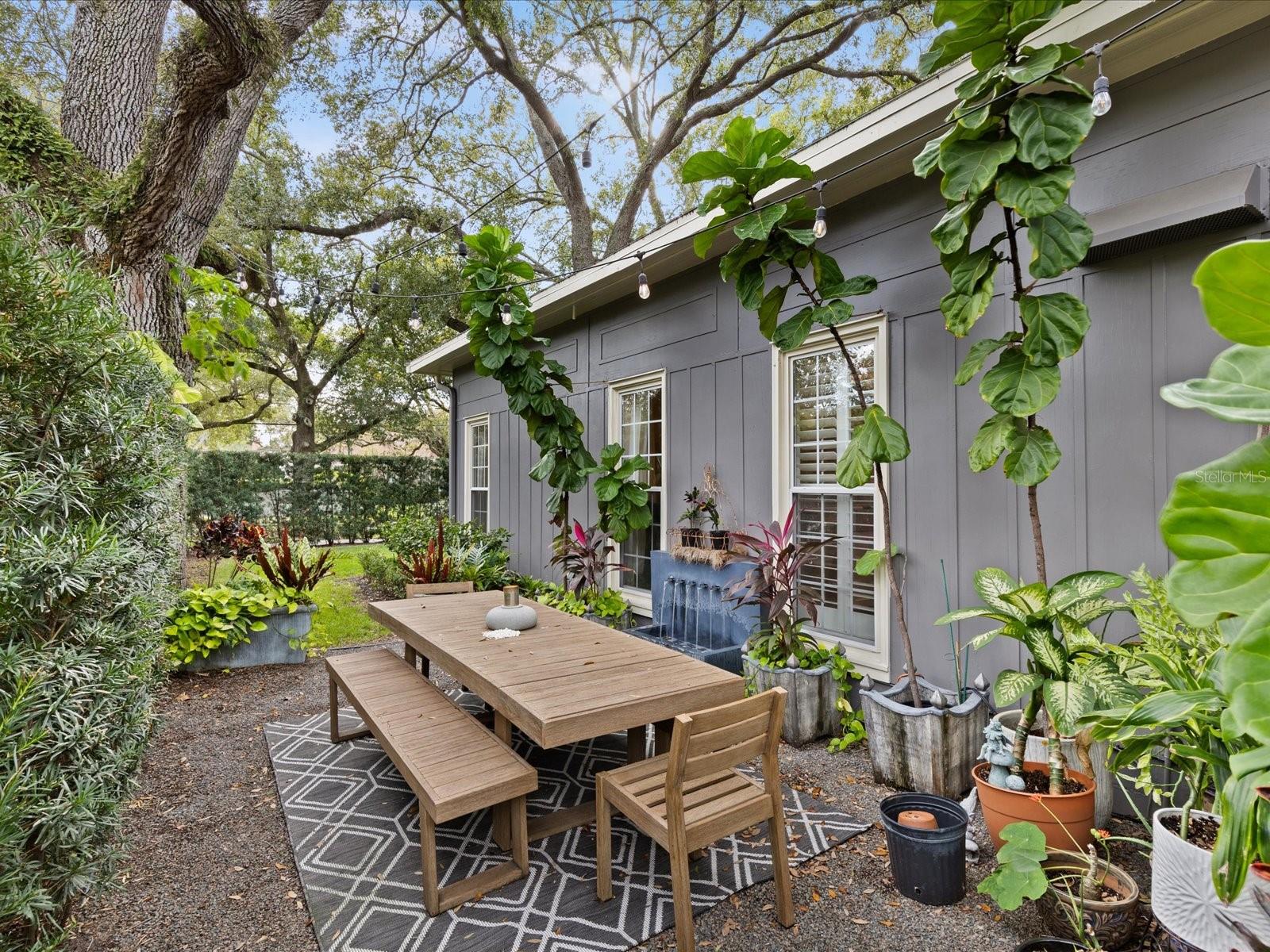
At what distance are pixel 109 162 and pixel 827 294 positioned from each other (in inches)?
200

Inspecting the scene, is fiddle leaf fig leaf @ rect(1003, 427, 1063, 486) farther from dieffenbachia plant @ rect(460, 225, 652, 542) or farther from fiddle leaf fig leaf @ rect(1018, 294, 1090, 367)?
dieffenbachia plant @ rect(460, 225, 652, 542)

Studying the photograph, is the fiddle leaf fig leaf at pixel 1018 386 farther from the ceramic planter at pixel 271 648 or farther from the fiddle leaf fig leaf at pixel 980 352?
the ceramic planter at pixel 271 648

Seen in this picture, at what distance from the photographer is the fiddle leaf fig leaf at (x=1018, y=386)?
2363 mm

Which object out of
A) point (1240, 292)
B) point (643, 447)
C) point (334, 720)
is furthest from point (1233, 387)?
point (643, 447)

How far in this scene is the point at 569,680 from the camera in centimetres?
248

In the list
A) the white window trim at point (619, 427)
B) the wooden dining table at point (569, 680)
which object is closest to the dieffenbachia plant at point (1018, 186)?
the wooden dining table at point (569, 680)

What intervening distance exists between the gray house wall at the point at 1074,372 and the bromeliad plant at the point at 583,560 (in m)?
1.39

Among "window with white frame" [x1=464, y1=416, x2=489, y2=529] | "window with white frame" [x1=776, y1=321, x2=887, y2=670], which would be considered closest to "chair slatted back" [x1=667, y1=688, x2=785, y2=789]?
→ "window with white frame" [x1=776, y1=321, x2=887, y2=670]

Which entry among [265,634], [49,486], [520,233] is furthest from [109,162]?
[520,233]

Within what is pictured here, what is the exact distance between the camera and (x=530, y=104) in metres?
10.1

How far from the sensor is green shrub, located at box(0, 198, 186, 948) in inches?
54.9

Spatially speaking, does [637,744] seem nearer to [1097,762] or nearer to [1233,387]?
[1097,762]

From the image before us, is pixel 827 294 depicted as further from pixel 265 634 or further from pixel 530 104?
pixel 530 104

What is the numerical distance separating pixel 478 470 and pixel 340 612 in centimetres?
291
